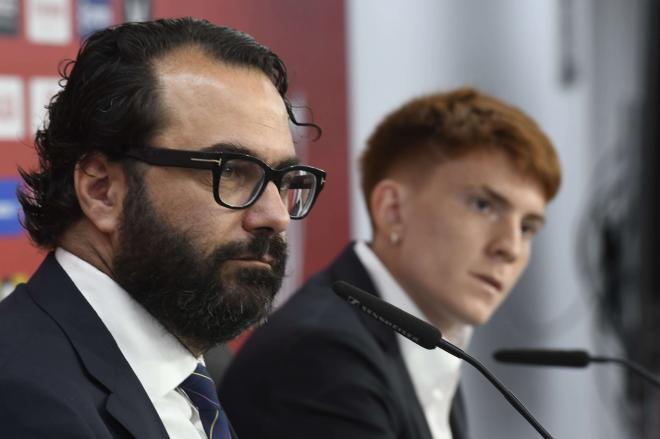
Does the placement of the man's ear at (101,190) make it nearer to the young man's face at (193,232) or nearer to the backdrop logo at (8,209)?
the young man's face at (193,232)

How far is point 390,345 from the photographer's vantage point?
1684mm

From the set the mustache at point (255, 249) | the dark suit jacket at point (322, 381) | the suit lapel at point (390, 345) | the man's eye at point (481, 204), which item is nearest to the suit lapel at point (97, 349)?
the mustache at point (255, 249)

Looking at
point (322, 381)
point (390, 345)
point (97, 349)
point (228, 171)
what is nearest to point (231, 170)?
point (228, 171)

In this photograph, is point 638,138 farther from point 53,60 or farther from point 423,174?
point 53,60

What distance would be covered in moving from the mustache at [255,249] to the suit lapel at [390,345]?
1.86 feet

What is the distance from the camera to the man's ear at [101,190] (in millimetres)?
1089

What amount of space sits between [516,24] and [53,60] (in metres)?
1.97

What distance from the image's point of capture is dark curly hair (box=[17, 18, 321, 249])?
3.56ft

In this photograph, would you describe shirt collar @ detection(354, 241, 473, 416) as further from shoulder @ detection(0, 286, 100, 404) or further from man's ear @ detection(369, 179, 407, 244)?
shoulder @ detection(0, 286, 100, 404)

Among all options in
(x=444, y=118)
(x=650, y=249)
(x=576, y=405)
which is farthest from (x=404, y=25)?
(x=576, y=405)

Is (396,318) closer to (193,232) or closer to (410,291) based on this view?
(193,232)

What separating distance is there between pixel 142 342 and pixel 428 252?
856 mm

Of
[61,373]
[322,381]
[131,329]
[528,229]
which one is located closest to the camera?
[61,373]

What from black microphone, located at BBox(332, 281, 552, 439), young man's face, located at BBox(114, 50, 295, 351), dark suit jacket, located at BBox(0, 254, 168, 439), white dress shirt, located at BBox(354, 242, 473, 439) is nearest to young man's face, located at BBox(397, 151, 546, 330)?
white dress shirt, located at BBox(354, 242, 473, 439)
